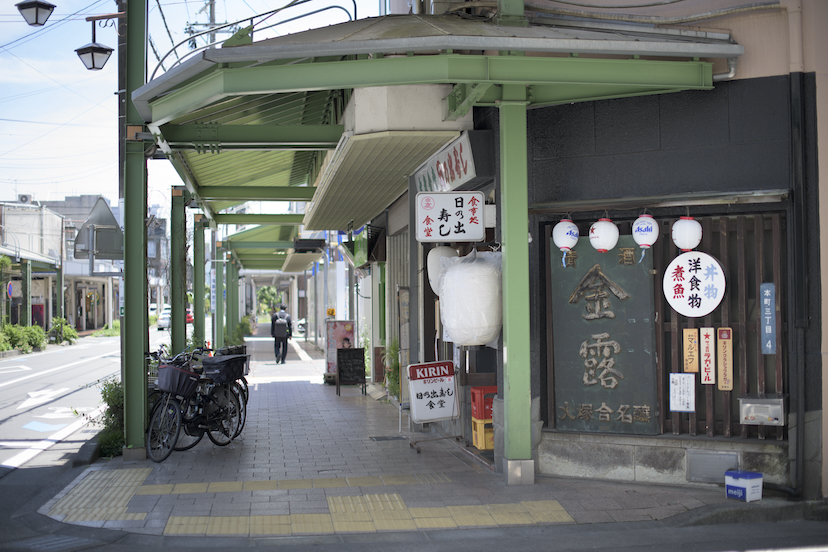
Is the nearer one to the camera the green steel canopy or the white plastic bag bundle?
the green steel canopy

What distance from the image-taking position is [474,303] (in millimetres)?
7418

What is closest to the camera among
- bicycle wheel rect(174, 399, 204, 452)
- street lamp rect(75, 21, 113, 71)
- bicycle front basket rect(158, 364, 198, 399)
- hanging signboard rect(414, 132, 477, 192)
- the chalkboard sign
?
hanging signboard rect(414, 132, 477, 192)

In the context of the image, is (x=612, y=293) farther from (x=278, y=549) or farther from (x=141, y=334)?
(x=141, y=334)

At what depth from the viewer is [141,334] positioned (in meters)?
8.34

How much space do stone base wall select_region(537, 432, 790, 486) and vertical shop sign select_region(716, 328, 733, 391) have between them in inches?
21.7

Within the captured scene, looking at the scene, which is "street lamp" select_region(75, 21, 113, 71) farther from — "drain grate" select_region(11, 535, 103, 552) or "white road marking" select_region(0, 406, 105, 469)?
"drain grate" select_region(11, 535, 103, 552)

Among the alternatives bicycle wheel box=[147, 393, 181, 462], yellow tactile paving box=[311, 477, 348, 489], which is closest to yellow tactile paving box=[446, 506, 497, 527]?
yellow tactile paving box=[311, 477, 348, 489]

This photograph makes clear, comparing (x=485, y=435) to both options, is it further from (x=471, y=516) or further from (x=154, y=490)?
(x=154, y=490)

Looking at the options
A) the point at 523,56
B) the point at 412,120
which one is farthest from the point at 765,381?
the point at 412,120

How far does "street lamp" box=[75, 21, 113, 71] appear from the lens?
1190 cm

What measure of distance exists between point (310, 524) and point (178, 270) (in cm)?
802

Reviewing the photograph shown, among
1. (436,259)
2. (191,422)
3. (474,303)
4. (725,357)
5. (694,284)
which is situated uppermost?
(436,259)

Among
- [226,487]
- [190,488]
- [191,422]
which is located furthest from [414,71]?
[191,422]

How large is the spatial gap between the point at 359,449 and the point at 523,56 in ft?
17.2
